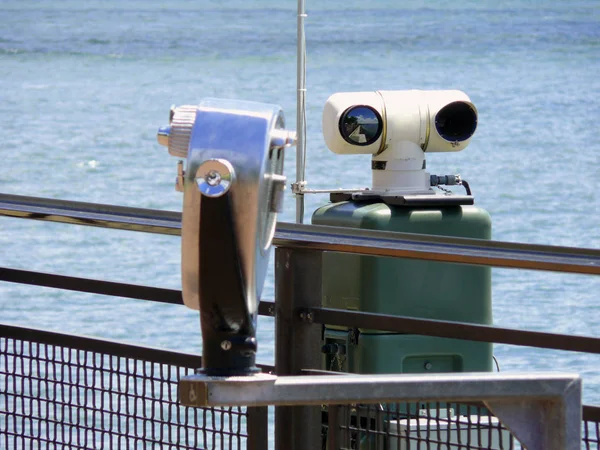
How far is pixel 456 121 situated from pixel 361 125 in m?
0.29

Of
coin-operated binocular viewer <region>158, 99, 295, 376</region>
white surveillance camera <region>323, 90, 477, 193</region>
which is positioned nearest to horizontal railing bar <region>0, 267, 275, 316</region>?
coin-operated binocular viewer <region>158, 99, 295, 376</region>

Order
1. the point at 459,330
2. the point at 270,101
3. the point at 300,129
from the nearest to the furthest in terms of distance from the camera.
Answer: the point at 459,330 < the point at 300,129 < the point at 270,101

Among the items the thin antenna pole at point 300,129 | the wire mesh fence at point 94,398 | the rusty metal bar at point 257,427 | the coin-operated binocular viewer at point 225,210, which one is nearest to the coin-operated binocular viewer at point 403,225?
the thin antenna pole at point 300,129

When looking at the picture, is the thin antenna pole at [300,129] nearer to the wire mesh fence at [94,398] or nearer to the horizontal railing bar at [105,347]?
the wire mesh fence at [94,398]

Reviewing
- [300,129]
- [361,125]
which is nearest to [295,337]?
[361,125]

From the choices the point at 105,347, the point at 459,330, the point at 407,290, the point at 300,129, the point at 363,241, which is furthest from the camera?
the point at 300,129

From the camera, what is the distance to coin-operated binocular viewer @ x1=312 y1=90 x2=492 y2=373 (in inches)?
121

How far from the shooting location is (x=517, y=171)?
19016 mm

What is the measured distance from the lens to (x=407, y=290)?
3.15 metres

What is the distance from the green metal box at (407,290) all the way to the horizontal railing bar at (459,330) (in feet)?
3.11

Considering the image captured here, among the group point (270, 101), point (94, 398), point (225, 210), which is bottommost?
point (94, 398)

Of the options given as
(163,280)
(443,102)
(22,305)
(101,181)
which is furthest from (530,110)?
(443,102)

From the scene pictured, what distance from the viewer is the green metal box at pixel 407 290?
9.96ft

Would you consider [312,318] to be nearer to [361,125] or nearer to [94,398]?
[94,398]
